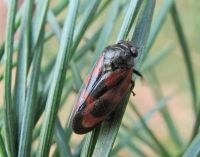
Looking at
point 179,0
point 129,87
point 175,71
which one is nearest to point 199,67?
point 175,71

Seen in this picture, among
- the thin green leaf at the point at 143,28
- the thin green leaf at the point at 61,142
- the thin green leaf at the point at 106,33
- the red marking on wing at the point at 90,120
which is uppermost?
the thin green leaf at the point at 143,28

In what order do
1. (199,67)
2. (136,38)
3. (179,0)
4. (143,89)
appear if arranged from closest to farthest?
(136,38) → (199,67) → (179,0) → (143,89)

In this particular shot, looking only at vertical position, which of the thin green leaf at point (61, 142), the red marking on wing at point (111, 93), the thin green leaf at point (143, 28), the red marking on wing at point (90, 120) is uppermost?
the thin green leaf at point (143, 28)

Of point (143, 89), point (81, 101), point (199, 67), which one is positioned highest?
point (81, 101)

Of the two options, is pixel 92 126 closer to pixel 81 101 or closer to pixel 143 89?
pixel 81 101

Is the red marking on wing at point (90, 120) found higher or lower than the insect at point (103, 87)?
lower

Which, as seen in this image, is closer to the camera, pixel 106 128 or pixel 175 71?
pixel 106 128

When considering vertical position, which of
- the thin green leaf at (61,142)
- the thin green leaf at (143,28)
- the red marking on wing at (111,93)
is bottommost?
the thin green leaf at (61,142)

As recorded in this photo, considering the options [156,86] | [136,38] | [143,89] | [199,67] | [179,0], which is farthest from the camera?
[143,89]

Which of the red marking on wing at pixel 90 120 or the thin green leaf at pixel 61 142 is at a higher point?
the red marking on wing at pixel 90 120
